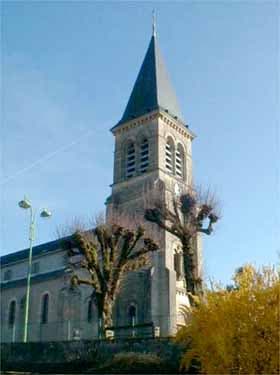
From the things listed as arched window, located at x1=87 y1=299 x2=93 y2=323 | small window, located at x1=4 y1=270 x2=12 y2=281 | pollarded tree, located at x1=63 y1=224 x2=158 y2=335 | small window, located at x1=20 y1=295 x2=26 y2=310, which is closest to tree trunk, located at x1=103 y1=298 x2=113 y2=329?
Answer: pollarded tree, located at x1=63 y1=224 x2=158 y2=335

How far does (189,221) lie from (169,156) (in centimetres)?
1810

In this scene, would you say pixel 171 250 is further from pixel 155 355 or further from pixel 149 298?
pixel 155 355

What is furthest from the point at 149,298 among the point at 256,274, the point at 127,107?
the point at 256,274

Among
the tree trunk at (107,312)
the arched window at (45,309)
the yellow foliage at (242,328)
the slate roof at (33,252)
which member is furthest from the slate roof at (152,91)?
the yellow foliage at (242,328)

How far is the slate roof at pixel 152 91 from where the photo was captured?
42.4 meters

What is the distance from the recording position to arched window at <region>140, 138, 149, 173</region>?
39.9m

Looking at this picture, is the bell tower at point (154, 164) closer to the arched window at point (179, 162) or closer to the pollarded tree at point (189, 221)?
the arched window at point (179, 162)

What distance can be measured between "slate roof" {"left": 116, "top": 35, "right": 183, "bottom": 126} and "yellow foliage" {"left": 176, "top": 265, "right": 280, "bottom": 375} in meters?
30.9

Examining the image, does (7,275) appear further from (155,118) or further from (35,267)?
(155,118)

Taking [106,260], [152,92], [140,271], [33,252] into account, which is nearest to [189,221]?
[106,260]

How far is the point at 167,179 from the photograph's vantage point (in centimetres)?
3862

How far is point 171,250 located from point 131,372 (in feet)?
63.4

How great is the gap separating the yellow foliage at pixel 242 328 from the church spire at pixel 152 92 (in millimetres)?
30925

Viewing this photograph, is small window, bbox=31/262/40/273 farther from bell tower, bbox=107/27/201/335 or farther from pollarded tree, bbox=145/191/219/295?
pollarded tree, bbox=145/191/219/295
